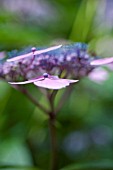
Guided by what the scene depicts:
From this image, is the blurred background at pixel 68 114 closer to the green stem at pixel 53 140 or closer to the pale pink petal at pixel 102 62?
the green stem at pixel 53 140

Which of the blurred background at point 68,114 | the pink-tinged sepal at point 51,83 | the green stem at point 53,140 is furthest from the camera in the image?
the blurred background at point 68,114

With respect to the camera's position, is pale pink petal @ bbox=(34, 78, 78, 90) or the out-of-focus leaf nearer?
pale pink petal @ bbox=(34, 78, 78, 90)

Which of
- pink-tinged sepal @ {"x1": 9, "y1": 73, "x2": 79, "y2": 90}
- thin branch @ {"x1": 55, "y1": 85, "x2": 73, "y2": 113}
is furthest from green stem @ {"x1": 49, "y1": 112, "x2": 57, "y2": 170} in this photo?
pink-tinged sepal @ {"x1": 9, "y1": 73, "x2": 79, "y2": 90}

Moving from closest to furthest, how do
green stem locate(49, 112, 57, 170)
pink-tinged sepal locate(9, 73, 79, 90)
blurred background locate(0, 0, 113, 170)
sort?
pink-tinged sepal locate(9, 73, 79, 90) → green stem locate(49, 112, 57, 170) → blurred background locate(0, 0, 113, 170)

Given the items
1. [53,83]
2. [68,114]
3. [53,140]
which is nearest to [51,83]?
[53,83]

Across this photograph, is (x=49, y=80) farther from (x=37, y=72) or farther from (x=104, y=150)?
(x=104, y=150)

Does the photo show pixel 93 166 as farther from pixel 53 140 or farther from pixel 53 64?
Result: pixel 53 64

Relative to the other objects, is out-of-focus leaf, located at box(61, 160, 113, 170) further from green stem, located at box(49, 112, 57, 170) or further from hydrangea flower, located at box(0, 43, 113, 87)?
hydrangea flower, located at box(0, 43, 113, 87)

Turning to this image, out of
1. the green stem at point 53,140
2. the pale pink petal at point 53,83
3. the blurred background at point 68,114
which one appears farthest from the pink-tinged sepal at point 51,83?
the blurred background at point 68,114
